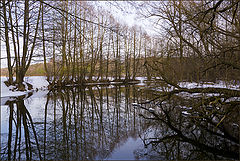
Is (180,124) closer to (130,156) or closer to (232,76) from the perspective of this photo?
(130,156)

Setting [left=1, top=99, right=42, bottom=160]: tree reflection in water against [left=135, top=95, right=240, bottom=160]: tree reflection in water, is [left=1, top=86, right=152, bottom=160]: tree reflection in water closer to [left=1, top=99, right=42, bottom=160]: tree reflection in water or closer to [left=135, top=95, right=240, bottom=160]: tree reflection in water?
[left=1, top=99, right=42, bottom=160]: tree reflection in water

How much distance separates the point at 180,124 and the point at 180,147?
1651mm

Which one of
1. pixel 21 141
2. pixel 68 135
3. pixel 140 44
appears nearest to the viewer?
pixel 21 141

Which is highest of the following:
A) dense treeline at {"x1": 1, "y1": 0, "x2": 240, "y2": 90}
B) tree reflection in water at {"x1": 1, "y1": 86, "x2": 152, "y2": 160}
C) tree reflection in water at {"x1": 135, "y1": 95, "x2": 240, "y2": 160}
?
dense treeline at {"x1": 1, "y1": 0, "x2": 240, "y2": 90}

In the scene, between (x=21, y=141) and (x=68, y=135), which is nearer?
(x=21, y=141)

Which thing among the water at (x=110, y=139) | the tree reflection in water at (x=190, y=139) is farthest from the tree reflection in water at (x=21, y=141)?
the tree reflection in water at (x=190, y=139)

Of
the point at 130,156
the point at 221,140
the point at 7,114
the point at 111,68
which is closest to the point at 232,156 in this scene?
the point at 221,140

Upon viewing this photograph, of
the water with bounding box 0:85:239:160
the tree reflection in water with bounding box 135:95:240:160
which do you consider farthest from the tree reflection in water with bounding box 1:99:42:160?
the tree reflection in water with bounding box 135:95:240:160

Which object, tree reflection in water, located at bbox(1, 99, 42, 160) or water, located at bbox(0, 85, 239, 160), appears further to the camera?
water, located at bbox(0, 85, 239, 160)

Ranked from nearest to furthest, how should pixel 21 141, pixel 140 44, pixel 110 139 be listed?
1. pixel 21 141
2. pixel 110 139
3. pixel 140 44

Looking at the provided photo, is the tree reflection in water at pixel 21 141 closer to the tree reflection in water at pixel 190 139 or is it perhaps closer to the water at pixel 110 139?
the water at pixel 110 139

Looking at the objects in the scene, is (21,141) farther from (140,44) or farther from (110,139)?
(140,44)

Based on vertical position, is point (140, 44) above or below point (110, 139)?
above

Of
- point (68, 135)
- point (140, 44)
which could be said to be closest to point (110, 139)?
point (68, 135)
